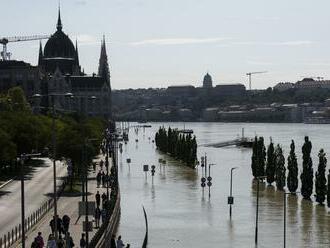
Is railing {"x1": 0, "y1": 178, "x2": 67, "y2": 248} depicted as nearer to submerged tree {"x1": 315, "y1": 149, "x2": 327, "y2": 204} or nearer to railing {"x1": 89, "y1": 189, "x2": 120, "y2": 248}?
railing {"x1": 89, "y1": 189, "x2": 120, "y2": 248}

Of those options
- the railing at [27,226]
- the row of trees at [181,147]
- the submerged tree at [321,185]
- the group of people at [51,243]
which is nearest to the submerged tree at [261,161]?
the row of trees at [181,147]

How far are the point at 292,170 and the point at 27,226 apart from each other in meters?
41.2

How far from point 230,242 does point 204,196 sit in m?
25.9

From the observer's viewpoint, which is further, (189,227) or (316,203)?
(316,203)

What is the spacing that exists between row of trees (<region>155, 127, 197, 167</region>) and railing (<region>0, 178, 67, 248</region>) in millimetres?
63433

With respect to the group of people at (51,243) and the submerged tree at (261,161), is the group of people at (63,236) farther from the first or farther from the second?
the submerged tree at (261,161)

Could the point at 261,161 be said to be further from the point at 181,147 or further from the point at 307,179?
the point at 181,147

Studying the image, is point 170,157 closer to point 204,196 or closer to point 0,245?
point 204,196

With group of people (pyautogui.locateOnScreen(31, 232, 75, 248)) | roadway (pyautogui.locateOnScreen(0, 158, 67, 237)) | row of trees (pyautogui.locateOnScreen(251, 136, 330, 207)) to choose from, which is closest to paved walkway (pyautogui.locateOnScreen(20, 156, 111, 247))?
roadway (pyautogui.locateOnScreen(0, 158, 67, 237))

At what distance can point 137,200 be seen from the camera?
76.8 m

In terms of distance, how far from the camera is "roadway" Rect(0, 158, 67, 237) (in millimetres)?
52406

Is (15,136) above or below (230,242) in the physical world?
above

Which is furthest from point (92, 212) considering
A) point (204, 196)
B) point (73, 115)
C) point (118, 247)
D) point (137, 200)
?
point (73, 115)

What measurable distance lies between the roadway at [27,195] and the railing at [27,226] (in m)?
0.65
